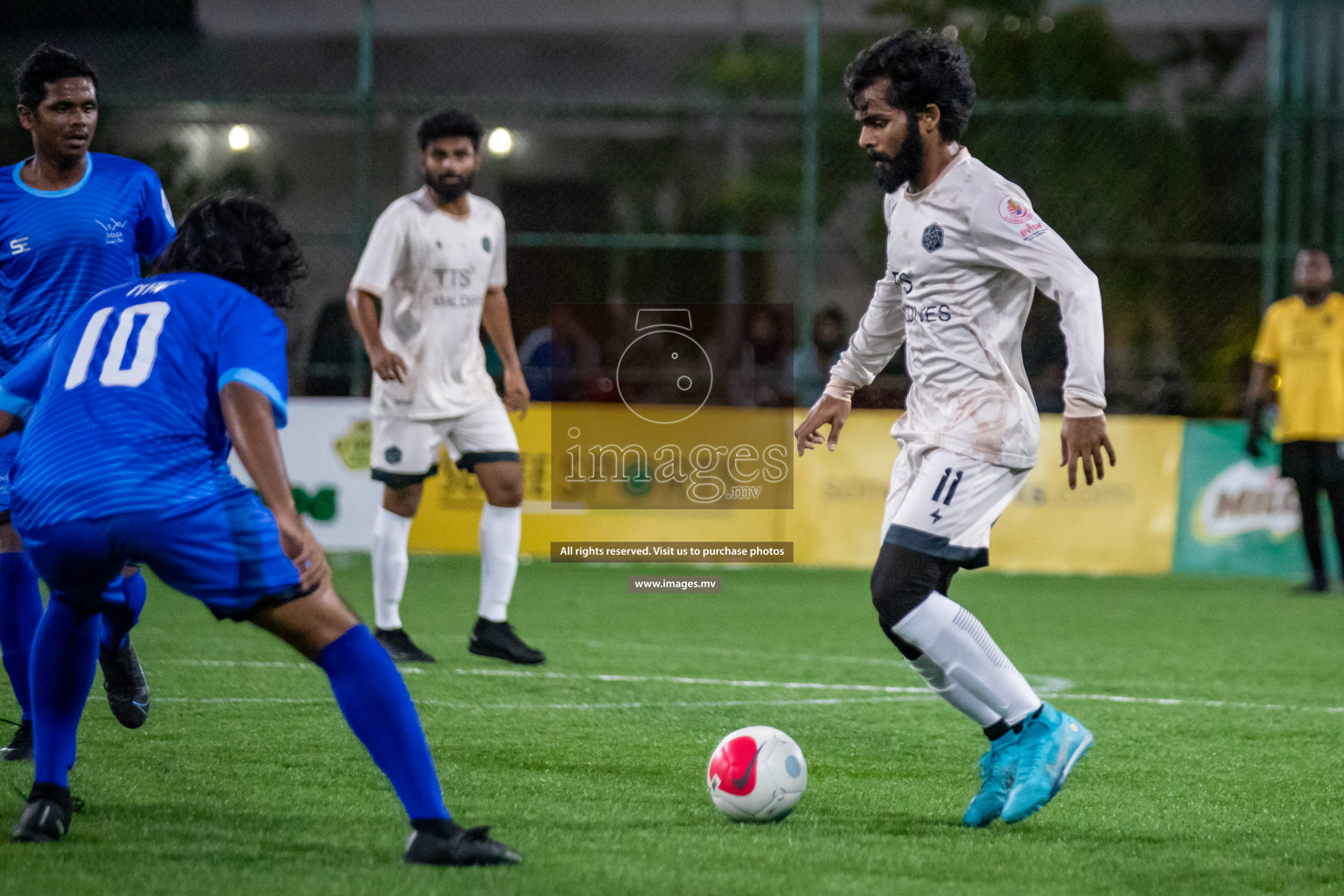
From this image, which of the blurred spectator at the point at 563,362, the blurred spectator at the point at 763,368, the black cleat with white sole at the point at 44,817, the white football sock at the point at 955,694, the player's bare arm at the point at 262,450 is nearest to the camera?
the player's bare arm at the point at 262,450

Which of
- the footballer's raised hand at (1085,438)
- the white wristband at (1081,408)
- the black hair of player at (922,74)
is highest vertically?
the black hair of player at (922,74)

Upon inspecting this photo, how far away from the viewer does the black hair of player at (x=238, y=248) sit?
11.8 feet

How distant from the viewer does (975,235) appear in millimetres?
4172

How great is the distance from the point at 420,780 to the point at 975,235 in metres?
1.97

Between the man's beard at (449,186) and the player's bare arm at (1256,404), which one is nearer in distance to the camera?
the man's beard at (449,186)

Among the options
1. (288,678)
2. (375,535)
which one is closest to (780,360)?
(375,535)

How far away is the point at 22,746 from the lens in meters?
4.74

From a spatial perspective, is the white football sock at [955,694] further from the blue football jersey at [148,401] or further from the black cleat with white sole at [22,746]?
the black cleat with white sole at [22,746]

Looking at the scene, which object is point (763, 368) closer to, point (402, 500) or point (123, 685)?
point (402, 500)

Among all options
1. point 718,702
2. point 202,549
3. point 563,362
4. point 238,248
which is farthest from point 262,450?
point 563,362

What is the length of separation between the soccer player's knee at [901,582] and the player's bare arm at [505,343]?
135 inches

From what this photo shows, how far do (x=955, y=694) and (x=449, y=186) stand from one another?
4.08 meters

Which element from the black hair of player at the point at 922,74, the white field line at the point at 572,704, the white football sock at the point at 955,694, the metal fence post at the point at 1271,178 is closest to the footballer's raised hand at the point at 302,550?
the white football sock at the point at 955,694

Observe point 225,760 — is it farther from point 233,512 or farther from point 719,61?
point 719,61
